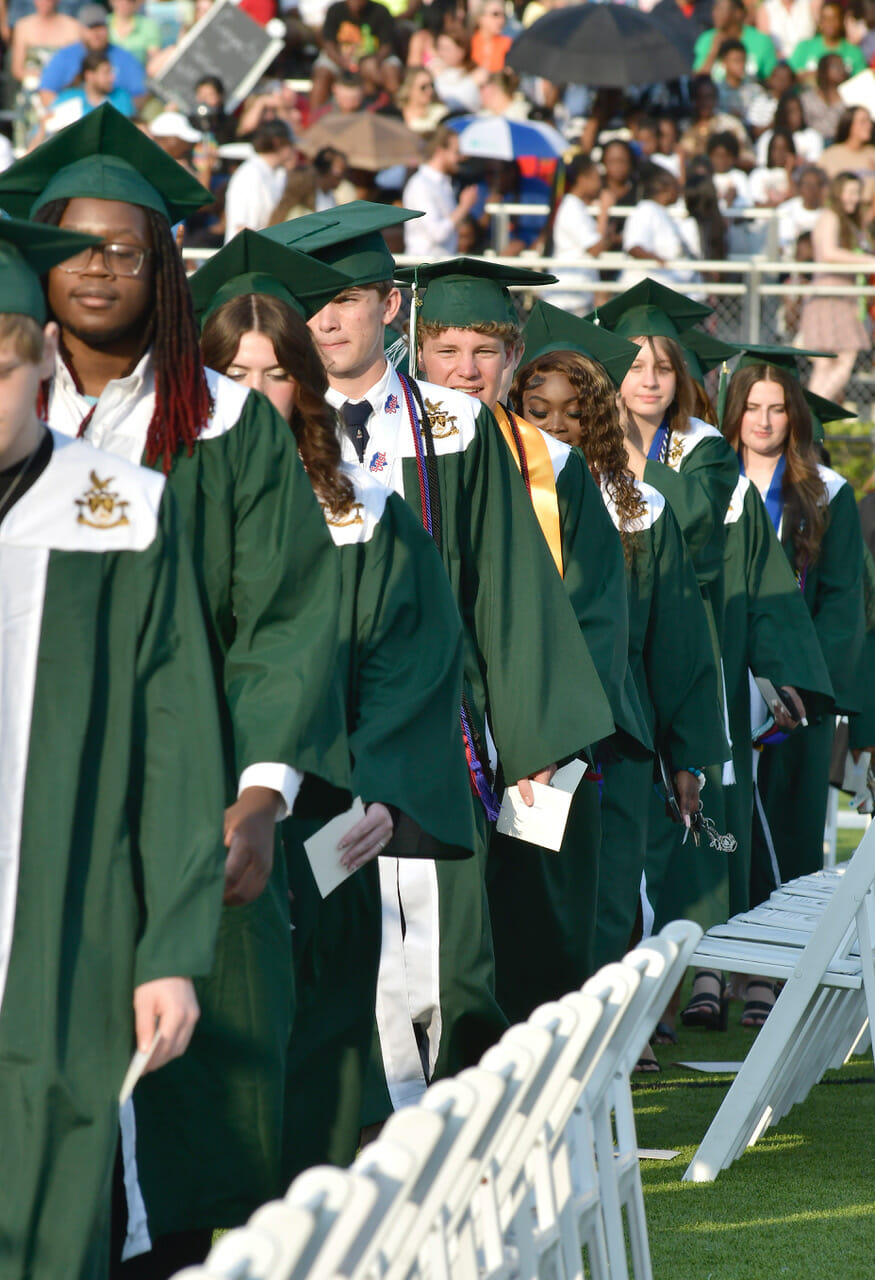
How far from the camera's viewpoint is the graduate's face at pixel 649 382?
6969 millimetres

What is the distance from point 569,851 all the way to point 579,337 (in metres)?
1.87

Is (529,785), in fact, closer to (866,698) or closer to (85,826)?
(85,826)

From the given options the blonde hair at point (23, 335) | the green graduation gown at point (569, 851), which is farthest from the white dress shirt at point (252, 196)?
Result: the blonde hair at point (23, 335)

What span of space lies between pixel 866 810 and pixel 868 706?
1239mm

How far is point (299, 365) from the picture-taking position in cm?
371

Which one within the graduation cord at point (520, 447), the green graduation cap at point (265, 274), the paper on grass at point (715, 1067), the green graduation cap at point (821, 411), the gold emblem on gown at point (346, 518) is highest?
the green graduation cap at point (265, 274)

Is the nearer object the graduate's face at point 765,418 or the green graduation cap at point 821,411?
the graduate's face at point 765,418

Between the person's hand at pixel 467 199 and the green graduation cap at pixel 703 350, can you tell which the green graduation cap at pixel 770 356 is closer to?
the green graduation cap at pixel 703 350

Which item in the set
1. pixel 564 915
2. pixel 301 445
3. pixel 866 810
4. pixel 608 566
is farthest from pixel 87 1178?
pixel 866 810

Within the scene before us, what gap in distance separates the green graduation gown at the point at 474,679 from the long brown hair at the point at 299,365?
74 cm

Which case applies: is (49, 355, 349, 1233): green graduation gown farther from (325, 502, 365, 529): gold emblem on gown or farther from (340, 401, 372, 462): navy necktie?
(340, 401, 372, 462): navy necktie

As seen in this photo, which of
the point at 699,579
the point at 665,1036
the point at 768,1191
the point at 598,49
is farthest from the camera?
the point at 598,49

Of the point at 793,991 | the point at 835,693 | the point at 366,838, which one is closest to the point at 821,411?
the point at 835,693

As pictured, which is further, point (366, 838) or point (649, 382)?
point (649, 382)
